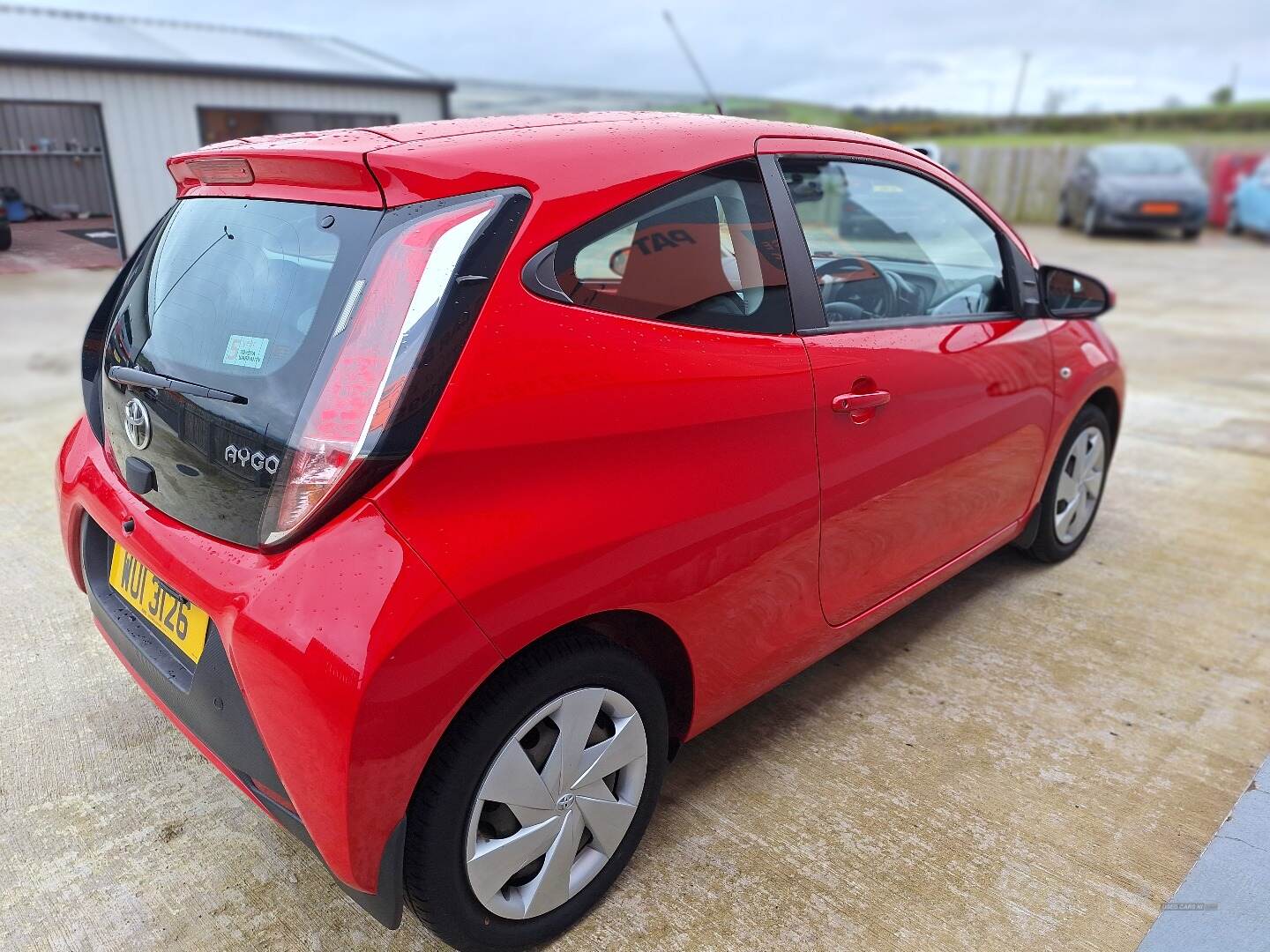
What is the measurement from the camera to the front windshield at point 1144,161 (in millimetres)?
16750

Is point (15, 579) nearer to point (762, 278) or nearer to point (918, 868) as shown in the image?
point (762, 278)

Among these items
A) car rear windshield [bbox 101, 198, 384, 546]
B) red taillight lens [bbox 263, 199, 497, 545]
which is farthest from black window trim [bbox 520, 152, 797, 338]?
car rear windshield [bbox 101, 198, 384, 546]

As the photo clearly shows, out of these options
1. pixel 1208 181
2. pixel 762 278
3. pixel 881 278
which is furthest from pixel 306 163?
pixel 1208 181

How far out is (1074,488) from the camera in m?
3.43

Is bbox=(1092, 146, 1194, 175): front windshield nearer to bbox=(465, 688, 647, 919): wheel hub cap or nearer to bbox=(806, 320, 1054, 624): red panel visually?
bbox=(806, 320, 1054, 624): red panel

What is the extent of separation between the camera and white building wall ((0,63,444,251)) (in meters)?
9.33

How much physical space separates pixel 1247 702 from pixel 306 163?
2798 mm

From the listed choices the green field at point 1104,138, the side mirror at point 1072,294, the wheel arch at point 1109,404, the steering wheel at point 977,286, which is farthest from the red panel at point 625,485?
the green field at point 1104,138

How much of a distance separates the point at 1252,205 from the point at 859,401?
18.7m

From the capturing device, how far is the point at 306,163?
1644mm

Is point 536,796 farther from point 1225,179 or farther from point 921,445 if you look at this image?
point 1225,179

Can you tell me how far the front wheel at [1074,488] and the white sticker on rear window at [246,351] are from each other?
265 centimetres

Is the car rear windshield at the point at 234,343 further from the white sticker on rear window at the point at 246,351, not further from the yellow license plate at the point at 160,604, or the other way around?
the yellow license plate at the point at 160,604

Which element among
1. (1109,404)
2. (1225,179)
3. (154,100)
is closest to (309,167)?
(1109,404)
